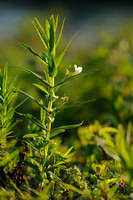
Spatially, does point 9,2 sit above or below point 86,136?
above

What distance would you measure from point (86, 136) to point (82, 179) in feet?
0.91

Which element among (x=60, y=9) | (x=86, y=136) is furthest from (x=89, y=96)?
(x=60, y=9)

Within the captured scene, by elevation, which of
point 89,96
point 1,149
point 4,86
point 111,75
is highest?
point 111,75

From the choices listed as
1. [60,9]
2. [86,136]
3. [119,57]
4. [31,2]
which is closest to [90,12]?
[31,2]

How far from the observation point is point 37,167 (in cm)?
61

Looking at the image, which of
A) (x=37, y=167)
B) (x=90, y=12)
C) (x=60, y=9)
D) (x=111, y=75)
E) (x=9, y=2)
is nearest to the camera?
(x=37, y=167)

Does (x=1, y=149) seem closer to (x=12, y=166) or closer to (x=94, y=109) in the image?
(x=12, y=166)

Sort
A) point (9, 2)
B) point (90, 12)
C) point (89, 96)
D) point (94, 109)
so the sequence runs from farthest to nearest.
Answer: point (9, 2) → point (90, 12) → point (89, 96) → point (94, 109)

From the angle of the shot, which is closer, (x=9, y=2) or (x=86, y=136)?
(x=86, y=136)

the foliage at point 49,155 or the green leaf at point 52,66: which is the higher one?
the green leaf at point 52,66

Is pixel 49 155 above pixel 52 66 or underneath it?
underneath

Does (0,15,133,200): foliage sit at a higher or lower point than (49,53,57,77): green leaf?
lower

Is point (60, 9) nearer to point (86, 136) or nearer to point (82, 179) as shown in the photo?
point (86, 136)

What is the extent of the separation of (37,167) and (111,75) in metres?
1.11
